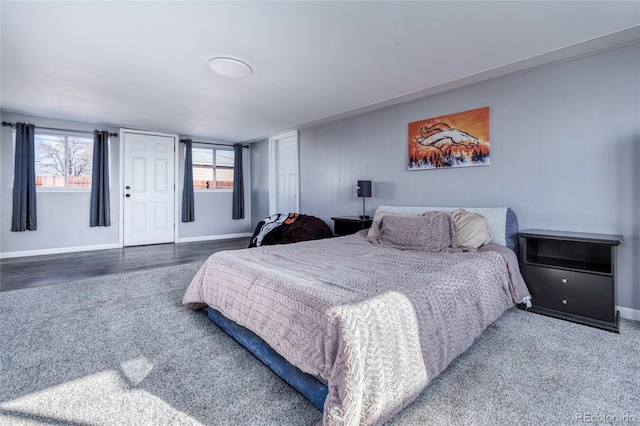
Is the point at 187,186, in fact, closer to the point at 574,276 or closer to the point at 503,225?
the point at 503,225

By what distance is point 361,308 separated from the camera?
1261mm

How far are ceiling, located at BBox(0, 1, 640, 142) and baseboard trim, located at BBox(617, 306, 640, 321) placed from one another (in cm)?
217

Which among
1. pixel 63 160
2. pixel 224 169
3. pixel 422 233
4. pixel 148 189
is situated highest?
pixel 224 169

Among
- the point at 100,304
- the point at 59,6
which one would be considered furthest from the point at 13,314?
the point at 59,6

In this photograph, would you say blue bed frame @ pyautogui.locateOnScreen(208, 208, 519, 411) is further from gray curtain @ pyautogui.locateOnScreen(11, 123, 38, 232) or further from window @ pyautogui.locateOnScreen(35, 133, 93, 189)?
window @ pyautogui.locateOnScreen(35, 133, 93, 189)

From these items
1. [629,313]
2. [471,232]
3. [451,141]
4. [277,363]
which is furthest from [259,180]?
[629,313]

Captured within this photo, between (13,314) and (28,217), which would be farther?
(28,217)

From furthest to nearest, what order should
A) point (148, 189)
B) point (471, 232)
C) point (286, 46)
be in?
point (148, 189) < point (471, 232) < point (286, 46)

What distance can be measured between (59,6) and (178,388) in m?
2.58

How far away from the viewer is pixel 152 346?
79.2 inches

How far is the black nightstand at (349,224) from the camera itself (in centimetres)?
409

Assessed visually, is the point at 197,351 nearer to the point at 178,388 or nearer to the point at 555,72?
→ the point at 178,388

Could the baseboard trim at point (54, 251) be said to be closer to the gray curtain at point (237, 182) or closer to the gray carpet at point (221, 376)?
the gray curtain at point (237, 182)

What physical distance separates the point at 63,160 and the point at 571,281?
7.19m
